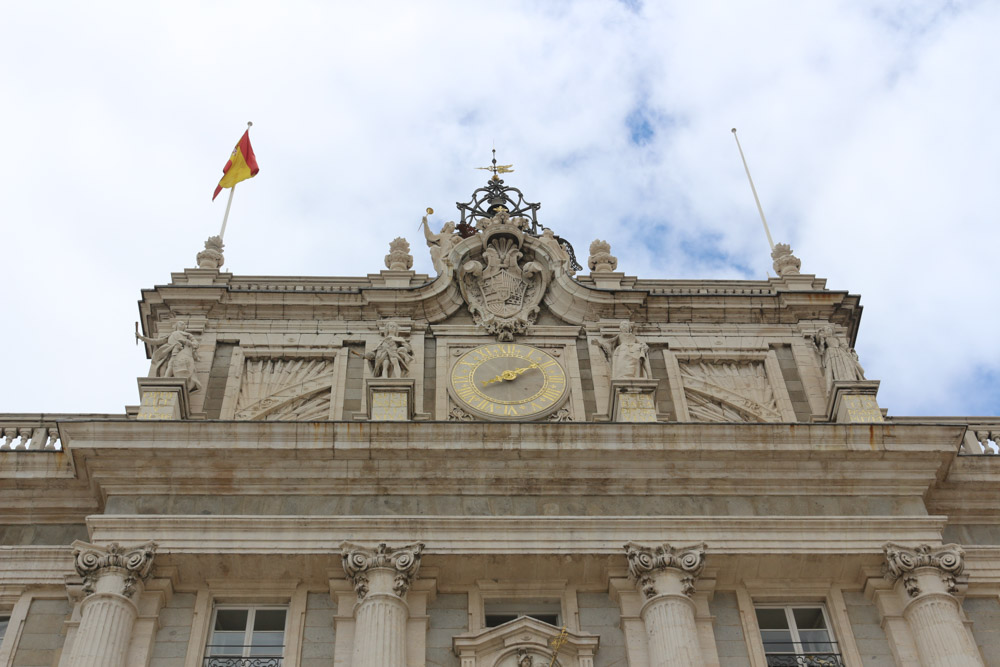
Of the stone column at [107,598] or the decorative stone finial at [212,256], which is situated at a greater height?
the decorative stone finial at [212,256]

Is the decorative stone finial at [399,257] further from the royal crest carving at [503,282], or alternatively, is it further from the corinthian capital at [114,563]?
the corinthian capital at [114,563]

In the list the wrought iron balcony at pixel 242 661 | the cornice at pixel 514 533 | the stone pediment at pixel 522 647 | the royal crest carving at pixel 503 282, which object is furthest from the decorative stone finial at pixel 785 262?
the wrought iron balcony at pixel 242 661

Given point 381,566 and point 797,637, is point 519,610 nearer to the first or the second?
point 381,566

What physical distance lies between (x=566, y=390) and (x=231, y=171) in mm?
9310

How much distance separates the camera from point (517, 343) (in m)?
22.3

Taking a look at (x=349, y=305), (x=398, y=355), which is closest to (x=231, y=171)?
(x=349, y=305)

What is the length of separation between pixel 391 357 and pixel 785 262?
25.4 ft

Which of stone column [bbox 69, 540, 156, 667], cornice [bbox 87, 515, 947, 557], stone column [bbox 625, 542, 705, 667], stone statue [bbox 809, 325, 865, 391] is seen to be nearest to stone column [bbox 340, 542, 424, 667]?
cornice [bbox 87, 515, 947, 557]

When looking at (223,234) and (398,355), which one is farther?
(223,234)

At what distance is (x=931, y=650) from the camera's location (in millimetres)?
17422

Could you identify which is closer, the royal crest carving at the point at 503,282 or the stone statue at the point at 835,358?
the stone statue at the point at 835,358

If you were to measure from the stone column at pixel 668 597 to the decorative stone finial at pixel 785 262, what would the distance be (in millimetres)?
7447

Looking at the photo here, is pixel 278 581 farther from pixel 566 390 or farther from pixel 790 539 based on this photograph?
pixel 790 539

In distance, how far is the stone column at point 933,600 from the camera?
17359 mm
